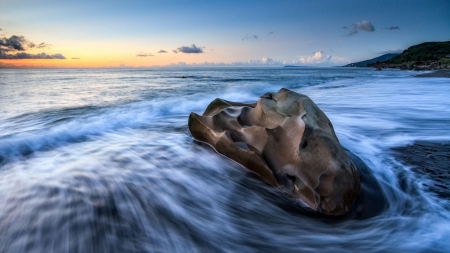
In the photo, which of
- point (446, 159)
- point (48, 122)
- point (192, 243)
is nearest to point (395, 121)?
point (446, 159)

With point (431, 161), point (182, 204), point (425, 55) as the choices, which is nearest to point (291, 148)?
point (182, 204)

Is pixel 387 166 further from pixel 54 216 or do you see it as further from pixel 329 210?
pixel 54 216

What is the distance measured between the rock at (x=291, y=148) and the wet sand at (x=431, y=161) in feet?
3.55

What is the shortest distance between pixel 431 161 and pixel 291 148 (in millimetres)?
2401

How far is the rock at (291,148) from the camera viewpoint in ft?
9.08

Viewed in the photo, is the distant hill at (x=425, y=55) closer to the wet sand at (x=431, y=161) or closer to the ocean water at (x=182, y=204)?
the wet sand at (x=431, y=161)

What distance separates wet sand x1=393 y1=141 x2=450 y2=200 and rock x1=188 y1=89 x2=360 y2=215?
1.08 m

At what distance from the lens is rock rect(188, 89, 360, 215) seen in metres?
2.77

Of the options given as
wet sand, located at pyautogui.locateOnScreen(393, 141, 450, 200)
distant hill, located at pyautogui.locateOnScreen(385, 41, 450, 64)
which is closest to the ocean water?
wet sand, located at pyautogui.locateOnScreen(393, 141, 450, 200)

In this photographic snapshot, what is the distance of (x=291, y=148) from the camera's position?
3139mm

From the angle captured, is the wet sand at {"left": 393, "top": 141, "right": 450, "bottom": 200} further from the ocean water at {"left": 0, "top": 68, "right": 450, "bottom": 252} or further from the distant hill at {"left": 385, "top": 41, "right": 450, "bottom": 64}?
the distant hill at {"left": 385, "top": 41, "right": 450, "bottom": 64}

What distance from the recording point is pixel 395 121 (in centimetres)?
679

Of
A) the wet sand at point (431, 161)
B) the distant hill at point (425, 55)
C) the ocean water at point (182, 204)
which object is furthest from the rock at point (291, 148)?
the distant hill at point (425, 55)

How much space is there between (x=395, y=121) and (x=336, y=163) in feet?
16.8
